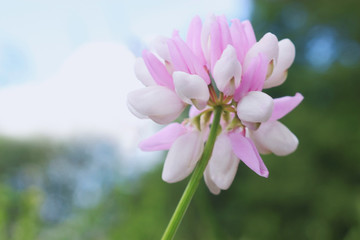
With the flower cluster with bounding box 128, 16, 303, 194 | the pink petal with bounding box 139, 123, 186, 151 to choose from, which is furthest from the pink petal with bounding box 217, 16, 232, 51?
the pink petal with bounding box 139, 123, 186, 151

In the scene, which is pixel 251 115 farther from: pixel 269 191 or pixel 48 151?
pixel 48 151

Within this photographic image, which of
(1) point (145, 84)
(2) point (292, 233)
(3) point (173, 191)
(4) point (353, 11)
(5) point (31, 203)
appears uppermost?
(1) point (145, 84)

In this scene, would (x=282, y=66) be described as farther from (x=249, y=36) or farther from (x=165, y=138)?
(x=165, y=138)

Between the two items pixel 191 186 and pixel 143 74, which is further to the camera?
pixel 143 74

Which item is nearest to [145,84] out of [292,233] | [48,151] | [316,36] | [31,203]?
[31,203]

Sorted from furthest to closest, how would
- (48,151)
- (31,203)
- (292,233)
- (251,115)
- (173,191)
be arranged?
(48,151) → (173,191) → (292,233) → (31,203) → (251,115)

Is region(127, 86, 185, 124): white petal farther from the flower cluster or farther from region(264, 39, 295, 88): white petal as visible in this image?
region(264, 39, 295, 88): white petal

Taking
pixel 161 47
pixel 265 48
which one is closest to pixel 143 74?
pixel 161 47
